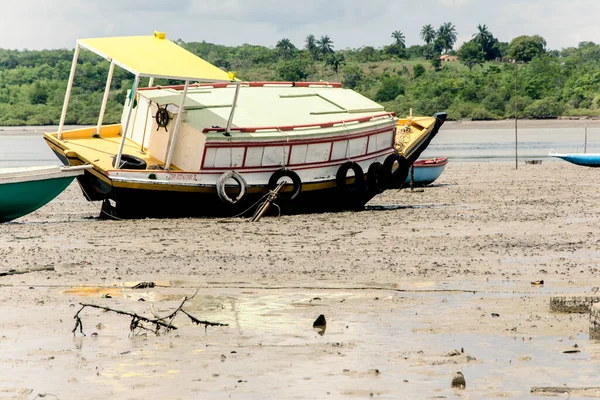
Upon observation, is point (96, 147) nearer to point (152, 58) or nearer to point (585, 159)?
point (152, 58)

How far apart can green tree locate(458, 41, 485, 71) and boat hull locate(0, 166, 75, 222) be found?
372 ft

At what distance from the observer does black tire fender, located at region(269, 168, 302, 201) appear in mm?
20406

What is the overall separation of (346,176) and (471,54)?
11903cm

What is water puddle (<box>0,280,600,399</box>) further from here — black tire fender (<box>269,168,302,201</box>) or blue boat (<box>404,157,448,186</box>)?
blue boat (<box>404,157,448,186</box>)

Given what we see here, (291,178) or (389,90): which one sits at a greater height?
(389,90)

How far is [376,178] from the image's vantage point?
21.9 metres

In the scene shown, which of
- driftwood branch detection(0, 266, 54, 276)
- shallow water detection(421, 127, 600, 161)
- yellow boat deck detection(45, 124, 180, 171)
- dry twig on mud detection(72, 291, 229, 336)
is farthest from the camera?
shallow water detection(421, 127, 600, 161)

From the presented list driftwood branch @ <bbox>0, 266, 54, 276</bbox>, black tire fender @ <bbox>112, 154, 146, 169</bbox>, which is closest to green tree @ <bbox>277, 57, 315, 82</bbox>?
black tire fender @ <bbox>112, 154, 146, 169</bbox>

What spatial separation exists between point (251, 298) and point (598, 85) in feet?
313

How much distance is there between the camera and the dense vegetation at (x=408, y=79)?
99.6 m

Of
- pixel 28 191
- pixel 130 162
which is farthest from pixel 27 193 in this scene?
pixel 130 162

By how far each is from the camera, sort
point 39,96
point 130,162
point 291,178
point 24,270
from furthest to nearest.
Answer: point 39,96 → point 291,178 → point 130,162 → point 24,270

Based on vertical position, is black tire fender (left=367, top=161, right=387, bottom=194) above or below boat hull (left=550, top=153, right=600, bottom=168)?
below

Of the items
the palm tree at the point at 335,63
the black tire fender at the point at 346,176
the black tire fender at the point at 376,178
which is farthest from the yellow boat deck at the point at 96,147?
the palm tree at the point at 335,63
